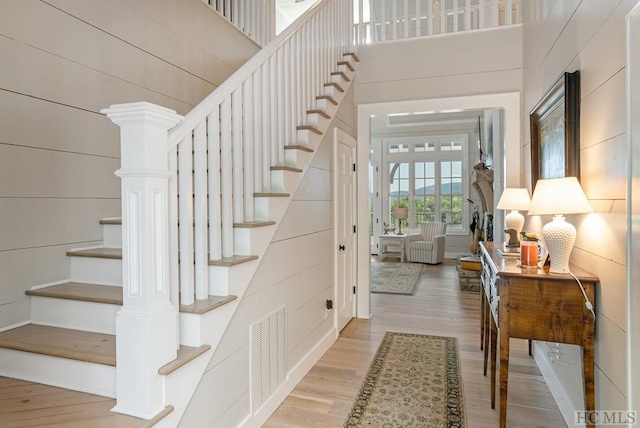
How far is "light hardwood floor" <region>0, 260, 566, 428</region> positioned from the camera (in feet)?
4.74

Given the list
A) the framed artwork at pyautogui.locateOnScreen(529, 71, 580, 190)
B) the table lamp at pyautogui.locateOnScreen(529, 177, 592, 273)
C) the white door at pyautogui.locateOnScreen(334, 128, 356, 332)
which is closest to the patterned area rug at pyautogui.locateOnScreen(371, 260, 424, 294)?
the white door at pyautogui.locateOnScreen(334, 128, 356, 332)

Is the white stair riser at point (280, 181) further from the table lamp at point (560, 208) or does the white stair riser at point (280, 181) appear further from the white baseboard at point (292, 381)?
the table lamp at point (560, 208)

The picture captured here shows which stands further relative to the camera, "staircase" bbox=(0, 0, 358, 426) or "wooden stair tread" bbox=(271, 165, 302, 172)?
"wooden stair tread" bbox=(271, 165, 302, 172)

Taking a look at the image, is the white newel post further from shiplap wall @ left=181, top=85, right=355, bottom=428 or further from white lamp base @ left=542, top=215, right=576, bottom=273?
white lamp base @ left=542, top=215, right=576, bottom=273

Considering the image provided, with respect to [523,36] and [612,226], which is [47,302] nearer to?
[612,226]

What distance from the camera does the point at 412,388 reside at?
8.81ft

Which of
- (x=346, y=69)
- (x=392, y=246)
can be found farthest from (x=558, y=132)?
(x=392, y=246)

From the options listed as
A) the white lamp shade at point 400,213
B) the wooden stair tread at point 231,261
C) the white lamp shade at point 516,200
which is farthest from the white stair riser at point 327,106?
the white lamp shade at point 400,213

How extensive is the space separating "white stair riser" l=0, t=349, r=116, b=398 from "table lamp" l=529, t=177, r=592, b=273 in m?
2.04

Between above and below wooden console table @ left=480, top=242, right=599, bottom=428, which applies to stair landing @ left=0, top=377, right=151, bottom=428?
below

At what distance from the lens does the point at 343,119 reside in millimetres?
3814

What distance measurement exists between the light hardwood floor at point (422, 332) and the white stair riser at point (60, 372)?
3.45 feet

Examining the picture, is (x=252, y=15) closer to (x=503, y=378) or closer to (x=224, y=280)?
(x=224, y=280)

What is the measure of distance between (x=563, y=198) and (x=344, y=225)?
2.31 meters
